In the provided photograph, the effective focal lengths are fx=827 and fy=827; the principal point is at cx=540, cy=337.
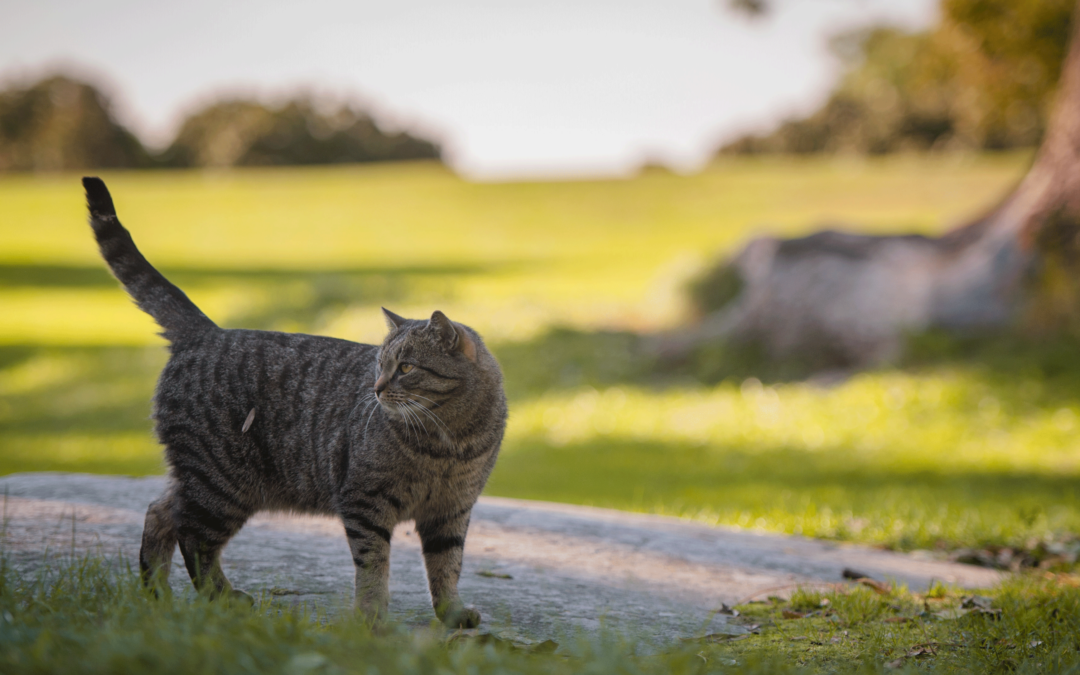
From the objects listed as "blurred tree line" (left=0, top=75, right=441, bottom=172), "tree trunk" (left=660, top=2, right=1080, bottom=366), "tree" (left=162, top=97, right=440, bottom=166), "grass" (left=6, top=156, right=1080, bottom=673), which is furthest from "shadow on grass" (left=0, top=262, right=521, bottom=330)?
"blurred tree line" (left=0, top=75, right=441, bottom=172)

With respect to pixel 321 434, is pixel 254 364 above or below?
above

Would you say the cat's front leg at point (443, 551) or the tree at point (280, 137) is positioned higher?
the tree at point (280, 137)

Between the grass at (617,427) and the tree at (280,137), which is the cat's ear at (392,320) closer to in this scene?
the grass at (617,427)

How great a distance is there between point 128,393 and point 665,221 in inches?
910

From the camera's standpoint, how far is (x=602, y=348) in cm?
1402

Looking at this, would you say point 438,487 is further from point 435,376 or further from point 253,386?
point 253,386

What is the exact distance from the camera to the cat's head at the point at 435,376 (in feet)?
10.9

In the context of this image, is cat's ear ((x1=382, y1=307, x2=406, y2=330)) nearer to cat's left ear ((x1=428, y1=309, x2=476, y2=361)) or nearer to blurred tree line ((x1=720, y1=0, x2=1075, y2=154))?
cat's left ear ((x1=428, y1=309, x2=476, y2=361))

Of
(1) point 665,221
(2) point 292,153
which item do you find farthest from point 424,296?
(2) point 292,153

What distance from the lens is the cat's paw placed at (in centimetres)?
314

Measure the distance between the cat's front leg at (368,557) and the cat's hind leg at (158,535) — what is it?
0.83m

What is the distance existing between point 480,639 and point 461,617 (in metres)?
0.33

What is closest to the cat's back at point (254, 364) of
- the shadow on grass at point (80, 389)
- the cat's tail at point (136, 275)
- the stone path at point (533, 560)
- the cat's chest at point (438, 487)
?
the cat's tail at point (136, 275)

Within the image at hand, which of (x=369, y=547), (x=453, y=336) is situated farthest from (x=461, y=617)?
(x=453, y=336)
